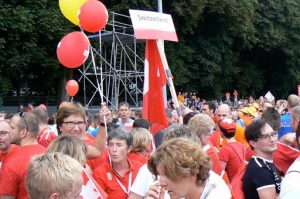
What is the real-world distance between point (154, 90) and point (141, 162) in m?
2.38

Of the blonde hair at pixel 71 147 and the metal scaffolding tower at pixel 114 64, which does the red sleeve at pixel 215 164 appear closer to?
the blonde hair at pixel 71 147

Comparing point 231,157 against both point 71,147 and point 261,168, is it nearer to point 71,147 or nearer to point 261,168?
point 261,168

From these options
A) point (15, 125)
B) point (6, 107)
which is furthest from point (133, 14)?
point (6, 107)

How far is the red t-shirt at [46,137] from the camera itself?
18.1 feet

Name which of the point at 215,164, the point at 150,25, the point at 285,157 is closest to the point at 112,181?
the point at 215,164

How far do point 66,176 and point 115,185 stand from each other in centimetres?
176

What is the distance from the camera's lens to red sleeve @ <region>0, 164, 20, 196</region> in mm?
3654

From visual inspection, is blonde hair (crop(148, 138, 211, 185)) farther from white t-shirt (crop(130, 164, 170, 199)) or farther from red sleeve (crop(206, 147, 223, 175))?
red sleeve (crop(206, 147, 223, 175))

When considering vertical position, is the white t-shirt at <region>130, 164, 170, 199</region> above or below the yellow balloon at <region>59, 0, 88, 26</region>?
below

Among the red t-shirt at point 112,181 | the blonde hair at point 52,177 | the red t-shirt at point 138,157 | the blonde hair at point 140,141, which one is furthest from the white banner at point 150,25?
the blonde hair at point 52,177

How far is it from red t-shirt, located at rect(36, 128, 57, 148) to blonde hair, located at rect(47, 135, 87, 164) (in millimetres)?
1975

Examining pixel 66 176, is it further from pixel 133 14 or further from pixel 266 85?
pixel 266 85

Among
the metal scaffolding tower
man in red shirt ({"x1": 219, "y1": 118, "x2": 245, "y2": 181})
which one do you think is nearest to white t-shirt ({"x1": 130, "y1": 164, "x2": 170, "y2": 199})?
man in red shirt ({"x1": 219, "y1": 118, "x2": 245, "y2": 181})

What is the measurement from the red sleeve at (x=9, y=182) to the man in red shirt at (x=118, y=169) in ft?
2.38
